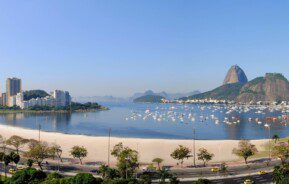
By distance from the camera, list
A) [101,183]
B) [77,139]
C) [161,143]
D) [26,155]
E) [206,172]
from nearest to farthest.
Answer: [101,183] < [206,172] < [26,155] < [161,143] < [77,139]

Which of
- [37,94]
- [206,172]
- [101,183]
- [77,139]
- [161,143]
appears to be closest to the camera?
[101,183]

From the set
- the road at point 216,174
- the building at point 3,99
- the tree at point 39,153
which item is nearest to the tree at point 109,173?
the road at point 216,174

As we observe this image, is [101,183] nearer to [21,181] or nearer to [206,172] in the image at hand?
[21,181]

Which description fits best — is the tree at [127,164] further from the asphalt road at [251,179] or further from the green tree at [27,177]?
the green tree at [27,177]

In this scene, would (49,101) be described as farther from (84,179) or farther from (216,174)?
(84,179)

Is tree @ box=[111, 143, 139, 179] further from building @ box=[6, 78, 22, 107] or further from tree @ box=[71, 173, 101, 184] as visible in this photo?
building @ box=[6, 78, 22, 107]

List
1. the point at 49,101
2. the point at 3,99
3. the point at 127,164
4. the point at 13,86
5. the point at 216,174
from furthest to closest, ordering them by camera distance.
A: the point at 13,86
the point at 3,99
the point at 49,101
the point at 216,174
the point at 127,164

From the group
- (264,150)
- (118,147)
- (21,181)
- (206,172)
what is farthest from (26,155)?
(264,150)

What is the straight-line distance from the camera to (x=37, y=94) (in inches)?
7028

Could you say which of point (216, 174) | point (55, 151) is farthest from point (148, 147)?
point (216, 174)

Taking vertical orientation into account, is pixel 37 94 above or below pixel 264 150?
above

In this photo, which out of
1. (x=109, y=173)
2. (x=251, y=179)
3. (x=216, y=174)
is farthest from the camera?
(x=216, y=174)

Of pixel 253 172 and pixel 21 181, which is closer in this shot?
pixel 21 181

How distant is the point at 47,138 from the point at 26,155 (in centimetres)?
2258
